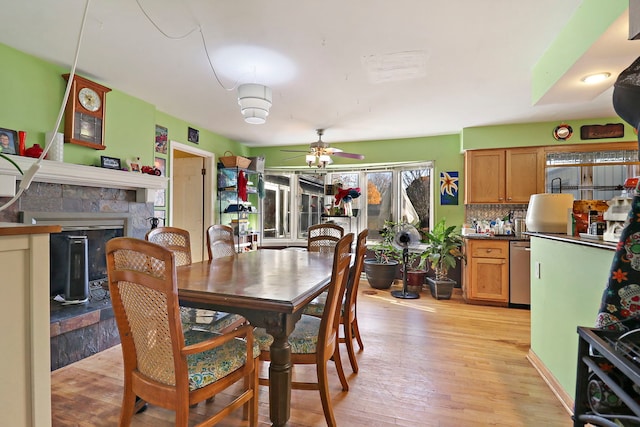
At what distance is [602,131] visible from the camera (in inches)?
157

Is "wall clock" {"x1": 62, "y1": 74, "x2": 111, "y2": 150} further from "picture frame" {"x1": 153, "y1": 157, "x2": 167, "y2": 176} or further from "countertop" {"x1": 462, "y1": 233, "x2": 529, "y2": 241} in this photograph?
"countertop" {"x1": 462, "y1": 233, "x2": 529, "y2": 241}

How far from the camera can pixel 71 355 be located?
2441 mm

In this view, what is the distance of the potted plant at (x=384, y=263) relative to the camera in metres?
4.71

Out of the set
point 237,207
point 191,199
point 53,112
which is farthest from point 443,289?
point 53,112

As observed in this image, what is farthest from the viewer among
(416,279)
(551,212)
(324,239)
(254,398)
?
(416,279)

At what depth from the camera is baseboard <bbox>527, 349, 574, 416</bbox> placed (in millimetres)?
1845

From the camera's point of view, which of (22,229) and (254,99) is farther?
(254,99)

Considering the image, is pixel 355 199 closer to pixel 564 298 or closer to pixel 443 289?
pixel 443 289

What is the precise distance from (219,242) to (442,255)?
302 cm

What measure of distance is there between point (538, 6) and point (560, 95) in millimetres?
942

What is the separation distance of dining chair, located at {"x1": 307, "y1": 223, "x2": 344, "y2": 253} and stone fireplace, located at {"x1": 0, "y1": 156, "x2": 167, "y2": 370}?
1784mm

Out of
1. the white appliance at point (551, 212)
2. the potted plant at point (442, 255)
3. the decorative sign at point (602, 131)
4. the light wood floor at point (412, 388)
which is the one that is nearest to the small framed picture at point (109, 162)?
the light wood floor at point (412, 388)

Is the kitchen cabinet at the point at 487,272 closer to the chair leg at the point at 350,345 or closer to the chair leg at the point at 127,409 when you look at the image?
the chair leg at the point at 350,345

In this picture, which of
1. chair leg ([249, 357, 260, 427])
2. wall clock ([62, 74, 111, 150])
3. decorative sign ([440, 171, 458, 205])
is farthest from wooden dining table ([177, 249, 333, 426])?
decorative sign ([440, 171, 458, 205])
